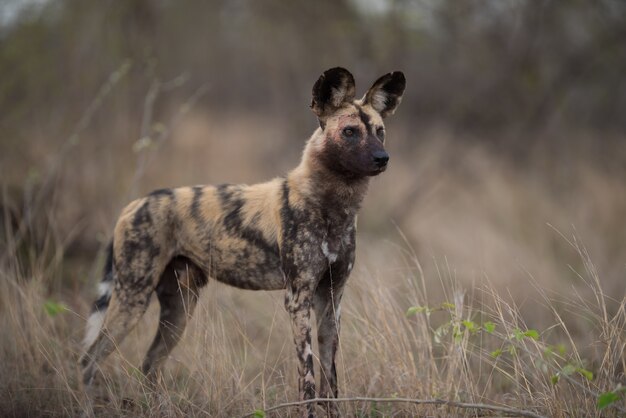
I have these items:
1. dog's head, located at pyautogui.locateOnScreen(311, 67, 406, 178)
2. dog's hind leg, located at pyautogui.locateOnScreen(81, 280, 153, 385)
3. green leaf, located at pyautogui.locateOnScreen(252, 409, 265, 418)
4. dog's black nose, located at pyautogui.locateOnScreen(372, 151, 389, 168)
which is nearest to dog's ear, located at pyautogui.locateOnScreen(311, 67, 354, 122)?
dog's head, located at pyautogui.locateOnScreen(311, 67, 406, 178)

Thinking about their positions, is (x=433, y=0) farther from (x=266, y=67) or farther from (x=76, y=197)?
(x=76, y=197)

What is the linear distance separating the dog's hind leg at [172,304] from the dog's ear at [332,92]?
137 cm

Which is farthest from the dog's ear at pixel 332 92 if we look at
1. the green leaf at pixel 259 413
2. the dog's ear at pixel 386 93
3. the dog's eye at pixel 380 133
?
the green leaf at pixel 259 413

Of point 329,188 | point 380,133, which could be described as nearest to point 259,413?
point 329,188

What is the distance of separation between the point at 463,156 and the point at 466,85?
122 centimetres

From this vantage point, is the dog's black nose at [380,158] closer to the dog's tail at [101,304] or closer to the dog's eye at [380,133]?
the dog's eye at [380,133]

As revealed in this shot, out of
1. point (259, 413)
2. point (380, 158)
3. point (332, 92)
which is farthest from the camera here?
point (332, 92)

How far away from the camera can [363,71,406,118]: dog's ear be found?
173 inches

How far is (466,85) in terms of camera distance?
12.0m

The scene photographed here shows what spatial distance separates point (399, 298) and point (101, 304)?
3.39 meters

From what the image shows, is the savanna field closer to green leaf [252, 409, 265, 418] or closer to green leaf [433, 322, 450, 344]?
green leaf [433, 322, 450, 344]

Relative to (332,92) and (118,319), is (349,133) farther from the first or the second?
(118,319)

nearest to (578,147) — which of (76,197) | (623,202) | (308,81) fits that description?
(623,202)

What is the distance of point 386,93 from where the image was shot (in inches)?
176
